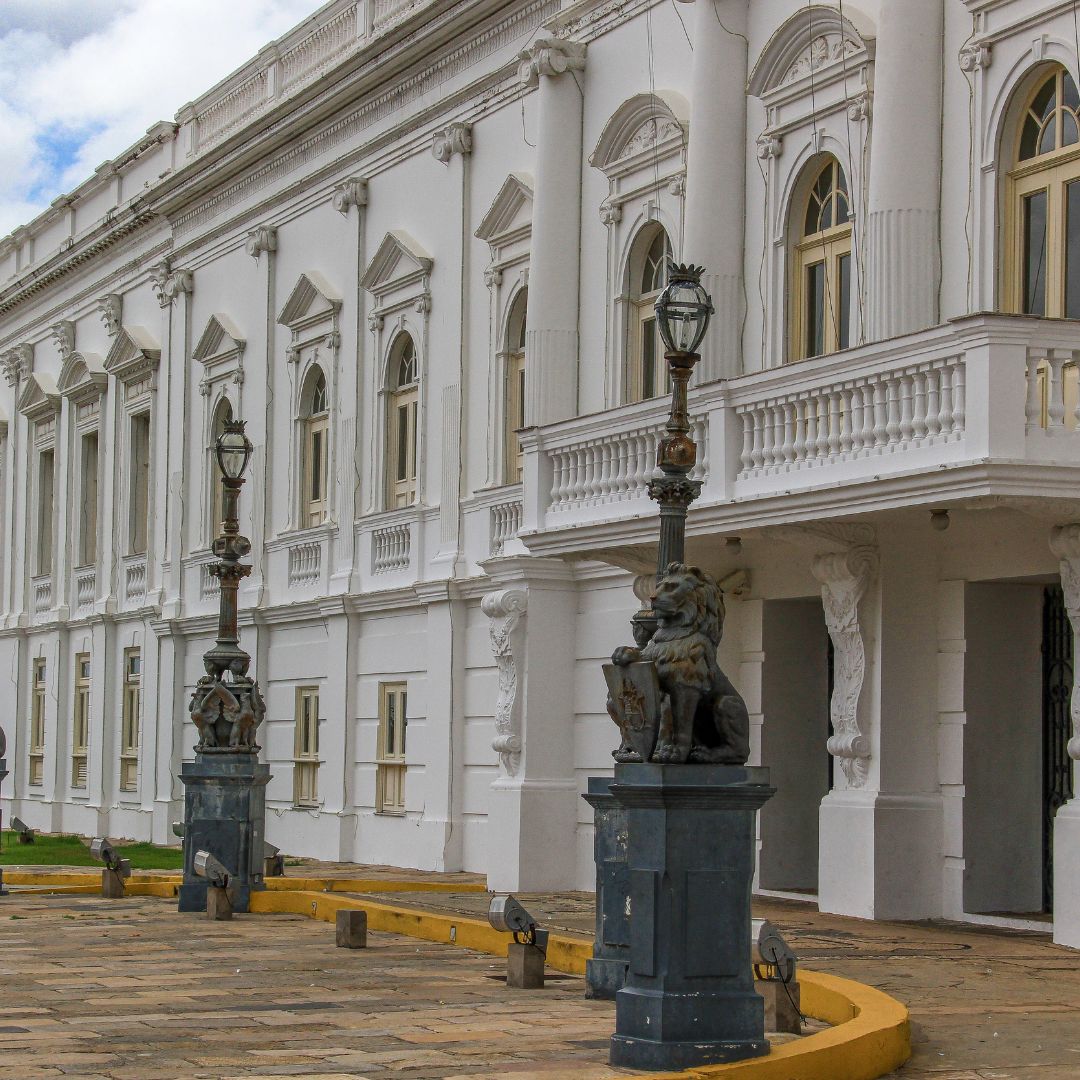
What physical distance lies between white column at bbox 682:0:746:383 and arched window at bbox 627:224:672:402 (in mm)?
1580

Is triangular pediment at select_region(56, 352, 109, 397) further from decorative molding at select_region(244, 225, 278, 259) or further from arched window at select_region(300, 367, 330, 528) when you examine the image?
arched window at select_region(300, 367, 330, 528)

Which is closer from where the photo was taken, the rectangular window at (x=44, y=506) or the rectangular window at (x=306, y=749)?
→ the rectangular window at (x=306, y=749)

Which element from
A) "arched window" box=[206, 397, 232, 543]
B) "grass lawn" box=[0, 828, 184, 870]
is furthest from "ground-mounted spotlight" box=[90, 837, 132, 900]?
"arched window" box=[206, 397, 232, 543]

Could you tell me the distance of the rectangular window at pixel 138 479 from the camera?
36219 millimetres

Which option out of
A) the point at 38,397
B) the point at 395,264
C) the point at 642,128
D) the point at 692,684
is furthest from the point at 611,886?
the point at 38,397

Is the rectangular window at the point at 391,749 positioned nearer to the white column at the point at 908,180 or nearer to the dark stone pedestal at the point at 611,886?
the white column at the point at 908,180

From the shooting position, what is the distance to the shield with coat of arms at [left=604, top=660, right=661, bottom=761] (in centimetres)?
986

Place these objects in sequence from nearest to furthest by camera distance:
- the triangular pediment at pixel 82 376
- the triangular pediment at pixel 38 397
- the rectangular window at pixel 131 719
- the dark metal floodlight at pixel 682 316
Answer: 1. the dark metal floodlight at pixel 682 316
2. the rectangular window at pixel 131 719
3. the triangular pediment at pixel 82 376
4. the triangular pediment at pixel 38 397

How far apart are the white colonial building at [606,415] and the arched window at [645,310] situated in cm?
4

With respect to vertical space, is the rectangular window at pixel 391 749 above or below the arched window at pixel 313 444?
below

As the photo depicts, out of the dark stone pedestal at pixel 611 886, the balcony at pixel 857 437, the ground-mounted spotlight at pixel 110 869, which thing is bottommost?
the ground-mounted spotlight at pixel 110 869

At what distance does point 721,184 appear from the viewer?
19969 millimetres

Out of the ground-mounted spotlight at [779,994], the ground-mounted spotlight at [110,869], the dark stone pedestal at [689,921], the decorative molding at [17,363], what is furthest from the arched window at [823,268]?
the decorative molding at [17,363]

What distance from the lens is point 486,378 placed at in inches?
960
